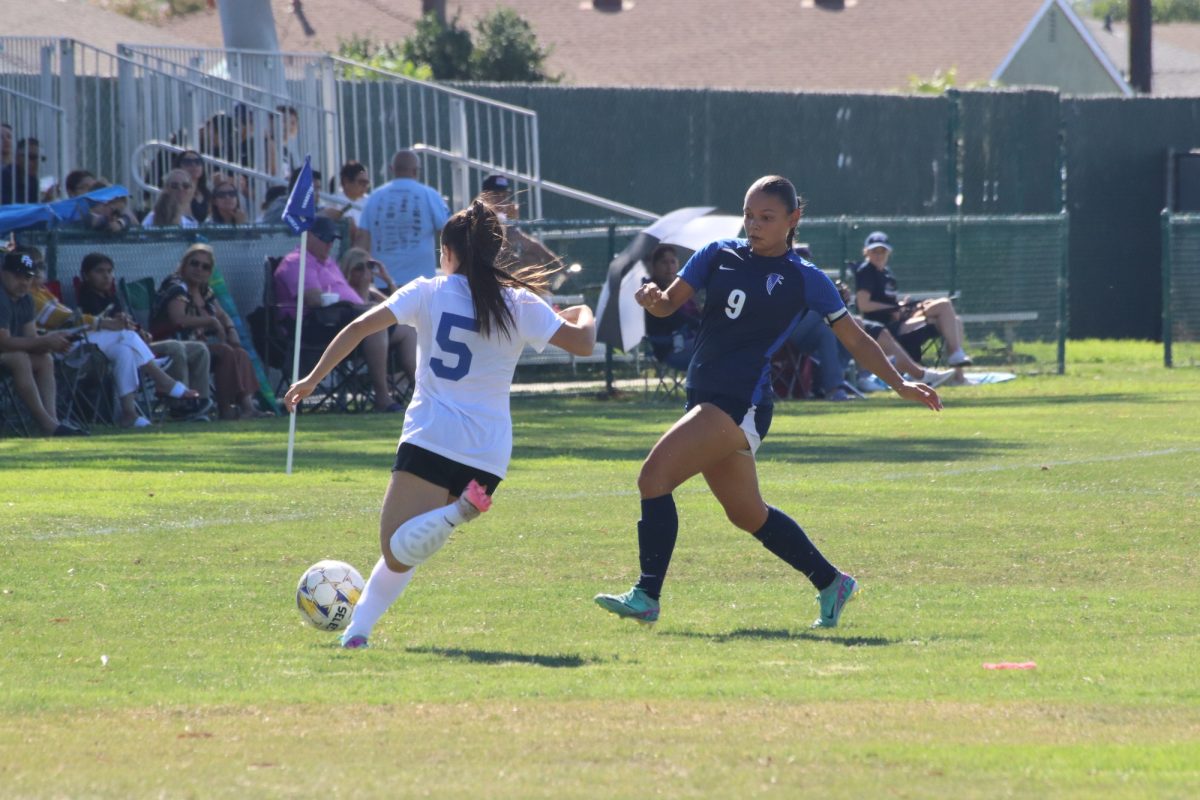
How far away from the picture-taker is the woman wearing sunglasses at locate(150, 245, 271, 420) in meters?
17.7

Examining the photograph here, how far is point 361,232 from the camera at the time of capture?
19500 millimetres

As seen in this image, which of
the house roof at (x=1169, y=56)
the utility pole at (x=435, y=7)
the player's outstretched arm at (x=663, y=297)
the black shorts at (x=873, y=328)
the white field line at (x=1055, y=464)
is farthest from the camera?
the house roof at (x=1169, y=56)

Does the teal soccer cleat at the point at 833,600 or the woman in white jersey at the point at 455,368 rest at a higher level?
the woman in white jersey at the point at 455,368

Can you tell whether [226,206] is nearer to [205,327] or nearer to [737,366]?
[205,327]

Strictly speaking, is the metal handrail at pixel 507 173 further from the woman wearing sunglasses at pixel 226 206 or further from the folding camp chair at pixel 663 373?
the woman wearing sunglasses at pixel 226 206

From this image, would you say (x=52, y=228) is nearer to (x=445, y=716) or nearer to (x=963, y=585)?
(x=963, y=585)

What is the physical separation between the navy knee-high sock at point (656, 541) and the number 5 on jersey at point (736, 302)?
77cm

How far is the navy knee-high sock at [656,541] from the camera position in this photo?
7.93 metres

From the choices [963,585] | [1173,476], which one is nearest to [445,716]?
[963,585]

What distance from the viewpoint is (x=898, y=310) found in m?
22.0

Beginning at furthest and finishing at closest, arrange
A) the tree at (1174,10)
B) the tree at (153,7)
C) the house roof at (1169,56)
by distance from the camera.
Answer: the tree at (1174,10) < the tree at (153,7) < the house roof at (1169,56)

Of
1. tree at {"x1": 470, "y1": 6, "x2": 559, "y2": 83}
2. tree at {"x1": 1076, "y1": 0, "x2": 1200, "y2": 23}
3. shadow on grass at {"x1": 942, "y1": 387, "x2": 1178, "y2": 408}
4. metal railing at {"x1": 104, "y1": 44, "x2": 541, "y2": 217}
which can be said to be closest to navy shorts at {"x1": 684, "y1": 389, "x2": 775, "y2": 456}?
shadow on grass at {"x1": 942, "y1": 387, "x2": 1178, "y2": 408}

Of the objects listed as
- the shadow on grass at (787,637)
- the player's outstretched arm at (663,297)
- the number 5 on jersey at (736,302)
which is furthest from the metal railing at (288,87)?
the shadow on grass at (787,637)

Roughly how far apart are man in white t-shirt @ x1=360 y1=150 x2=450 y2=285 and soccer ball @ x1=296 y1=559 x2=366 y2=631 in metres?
11.5
